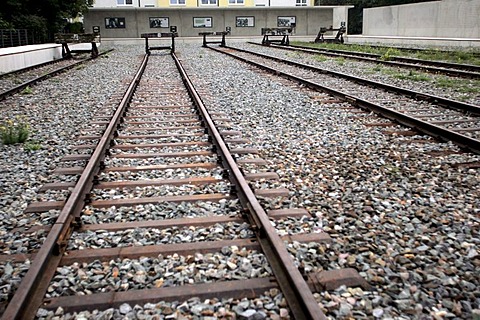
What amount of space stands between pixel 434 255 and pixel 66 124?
6.73 metres

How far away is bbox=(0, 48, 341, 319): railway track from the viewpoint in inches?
119

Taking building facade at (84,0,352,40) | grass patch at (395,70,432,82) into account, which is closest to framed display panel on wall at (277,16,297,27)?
building facade at (84,0,352,40)

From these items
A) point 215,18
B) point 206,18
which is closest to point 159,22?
point 206,18

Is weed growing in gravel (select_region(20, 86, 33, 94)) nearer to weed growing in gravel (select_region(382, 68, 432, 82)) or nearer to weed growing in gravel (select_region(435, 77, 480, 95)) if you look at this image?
weed growing in gravel (select_region(382, 68, 432, 82))

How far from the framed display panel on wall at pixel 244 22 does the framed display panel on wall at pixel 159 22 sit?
723 cm

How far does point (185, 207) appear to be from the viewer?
174 inches

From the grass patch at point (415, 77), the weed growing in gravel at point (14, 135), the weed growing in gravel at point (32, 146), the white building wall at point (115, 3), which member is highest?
the white building wall at point (115, 3)

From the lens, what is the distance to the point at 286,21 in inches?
2039

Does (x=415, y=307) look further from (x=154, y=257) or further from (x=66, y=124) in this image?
(x=66, y=124)

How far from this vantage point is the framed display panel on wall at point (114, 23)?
4909 centimetres

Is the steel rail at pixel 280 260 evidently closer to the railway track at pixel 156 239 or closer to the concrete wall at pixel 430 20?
the railway track at pixel 156 239

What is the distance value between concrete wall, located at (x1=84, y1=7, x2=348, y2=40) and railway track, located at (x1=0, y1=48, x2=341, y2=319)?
45972 millimetres

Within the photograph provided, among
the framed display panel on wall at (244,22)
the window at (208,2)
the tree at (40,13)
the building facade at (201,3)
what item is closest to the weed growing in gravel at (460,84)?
the tree at (40,13)

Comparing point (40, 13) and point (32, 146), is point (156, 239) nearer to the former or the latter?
point (32, 146)
